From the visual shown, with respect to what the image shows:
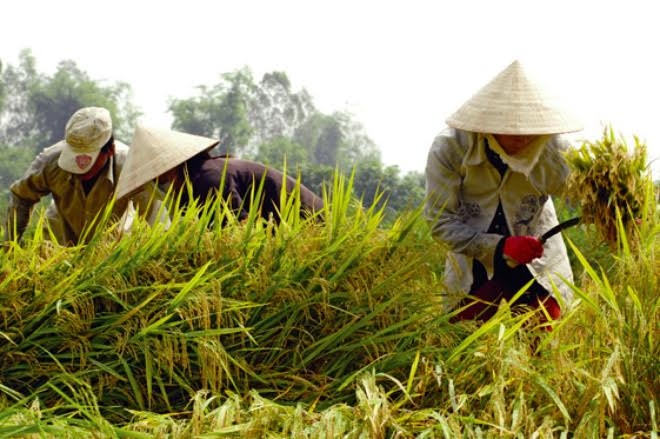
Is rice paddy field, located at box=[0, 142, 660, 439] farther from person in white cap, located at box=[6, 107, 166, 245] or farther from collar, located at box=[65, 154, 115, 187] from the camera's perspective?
collar, located at box=[65, 154, 115, 187]

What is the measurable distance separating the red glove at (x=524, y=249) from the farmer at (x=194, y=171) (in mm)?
715

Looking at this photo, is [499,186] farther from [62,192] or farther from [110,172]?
[62,192]

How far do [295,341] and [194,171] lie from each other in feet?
3.31

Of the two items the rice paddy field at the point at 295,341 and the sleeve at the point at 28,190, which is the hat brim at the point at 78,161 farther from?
the rice paddy field at the point at 295,341

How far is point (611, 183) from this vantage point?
125 inches

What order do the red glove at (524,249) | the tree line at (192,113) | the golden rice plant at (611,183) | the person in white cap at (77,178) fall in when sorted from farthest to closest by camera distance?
the tree line at (192,113), the person in white cap at (77,178), the red glove at (524,249), the golden rice plant at (611,183)

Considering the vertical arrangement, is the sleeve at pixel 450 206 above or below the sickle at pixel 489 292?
above

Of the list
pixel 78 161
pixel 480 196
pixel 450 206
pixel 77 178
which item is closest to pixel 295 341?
pixel 450 206

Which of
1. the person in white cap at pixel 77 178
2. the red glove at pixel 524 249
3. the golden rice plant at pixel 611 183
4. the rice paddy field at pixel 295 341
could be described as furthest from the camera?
the person in white cap at pixel 77 178

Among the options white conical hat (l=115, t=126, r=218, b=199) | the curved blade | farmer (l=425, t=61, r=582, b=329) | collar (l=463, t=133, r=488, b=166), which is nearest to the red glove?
farmer (l=425, t=61, r=582, b=329)

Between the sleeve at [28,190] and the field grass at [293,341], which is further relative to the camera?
the sleeve at [28,190]

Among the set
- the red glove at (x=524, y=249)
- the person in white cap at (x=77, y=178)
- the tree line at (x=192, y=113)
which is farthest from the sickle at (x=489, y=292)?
the tree line at (x=192, y=113)

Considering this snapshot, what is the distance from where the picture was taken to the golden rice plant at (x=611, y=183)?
10.4 ft

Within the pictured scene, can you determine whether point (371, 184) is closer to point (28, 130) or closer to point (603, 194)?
point (28, 130)
